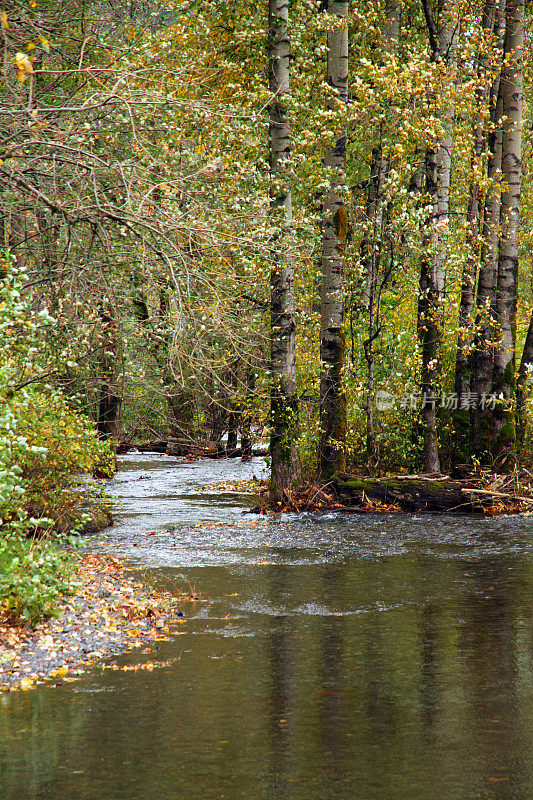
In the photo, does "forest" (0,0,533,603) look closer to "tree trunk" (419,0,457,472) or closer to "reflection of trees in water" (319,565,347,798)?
"tree trunk" (419,0,457,472)

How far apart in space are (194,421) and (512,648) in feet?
83.3

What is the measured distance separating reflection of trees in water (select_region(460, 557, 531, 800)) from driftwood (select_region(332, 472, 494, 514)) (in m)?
5.22

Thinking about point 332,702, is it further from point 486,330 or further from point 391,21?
point 391,21

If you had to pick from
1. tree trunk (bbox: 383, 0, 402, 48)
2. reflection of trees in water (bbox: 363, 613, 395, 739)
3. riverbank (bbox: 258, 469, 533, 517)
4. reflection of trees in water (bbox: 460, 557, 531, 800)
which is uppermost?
tree trunk (bbox: 383, 0, 402, 48)

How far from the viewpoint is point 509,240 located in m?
18.1

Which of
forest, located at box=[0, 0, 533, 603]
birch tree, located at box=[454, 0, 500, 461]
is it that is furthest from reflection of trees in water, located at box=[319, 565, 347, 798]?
birch tree, located at box=[454, 0, 500, 461]

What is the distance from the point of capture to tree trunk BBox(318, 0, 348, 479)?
58.4 ft

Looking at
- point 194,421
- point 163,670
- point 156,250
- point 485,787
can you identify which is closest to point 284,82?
point 156,250

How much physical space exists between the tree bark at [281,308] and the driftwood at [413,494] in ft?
4.04

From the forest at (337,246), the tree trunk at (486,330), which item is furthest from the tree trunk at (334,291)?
the tree trunk at (486,330)

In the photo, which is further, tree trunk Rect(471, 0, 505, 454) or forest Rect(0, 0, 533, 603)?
tree trunk Rect(471, 0, 505, 454)

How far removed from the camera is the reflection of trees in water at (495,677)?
5.54 meters

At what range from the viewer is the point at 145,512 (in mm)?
18703

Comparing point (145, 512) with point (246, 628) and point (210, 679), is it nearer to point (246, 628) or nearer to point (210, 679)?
point (246, 628)
